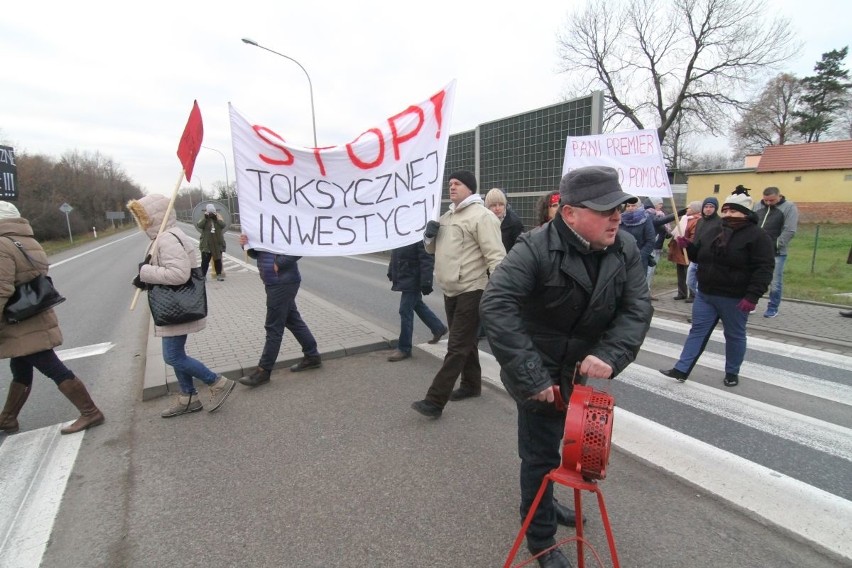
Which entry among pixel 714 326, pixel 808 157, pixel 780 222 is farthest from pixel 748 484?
pixel 808 157

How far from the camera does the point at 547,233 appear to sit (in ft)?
6.77

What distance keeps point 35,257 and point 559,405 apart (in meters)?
3.94

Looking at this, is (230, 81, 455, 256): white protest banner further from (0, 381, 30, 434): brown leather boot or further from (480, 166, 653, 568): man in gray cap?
(480, 166, 653, 568): man in gray cap

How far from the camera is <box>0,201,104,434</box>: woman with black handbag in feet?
10.8

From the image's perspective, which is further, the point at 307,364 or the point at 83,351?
the point at 83,351

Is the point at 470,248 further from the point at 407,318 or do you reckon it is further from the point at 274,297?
the point at 274,297

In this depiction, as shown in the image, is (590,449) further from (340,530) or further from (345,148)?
(345,148)

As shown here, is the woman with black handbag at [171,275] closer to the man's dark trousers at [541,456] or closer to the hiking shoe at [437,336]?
the hiking shoe at [437,336]

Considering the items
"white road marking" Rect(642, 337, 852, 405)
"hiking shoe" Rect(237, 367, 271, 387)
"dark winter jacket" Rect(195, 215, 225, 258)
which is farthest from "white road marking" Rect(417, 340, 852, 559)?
"dark winter jacket" Rect(195, 215, 225, 258)

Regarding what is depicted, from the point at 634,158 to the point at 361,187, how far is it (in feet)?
14.5

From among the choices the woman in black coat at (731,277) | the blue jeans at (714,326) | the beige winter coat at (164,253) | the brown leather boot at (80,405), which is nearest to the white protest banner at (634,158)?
the woman in black coat at (731,277)

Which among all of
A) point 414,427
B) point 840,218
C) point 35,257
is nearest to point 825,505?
point 414,427

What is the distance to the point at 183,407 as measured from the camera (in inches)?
155

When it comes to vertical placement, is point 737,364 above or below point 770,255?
below
